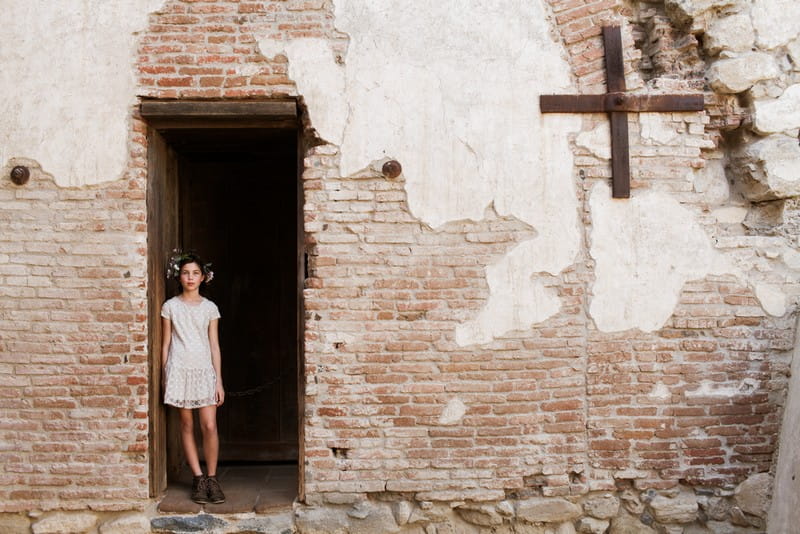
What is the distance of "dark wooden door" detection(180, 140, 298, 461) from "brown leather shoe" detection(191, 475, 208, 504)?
1.15m

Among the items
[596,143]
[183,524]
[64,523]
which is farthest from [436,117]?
[64,523]

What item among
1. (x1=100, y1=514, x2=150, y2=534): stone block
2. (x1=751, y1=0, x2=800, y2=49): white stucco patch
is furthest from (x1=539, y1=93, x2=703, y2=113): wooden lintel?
(x1=100, y1=514, x2=150, y2=534): stone block

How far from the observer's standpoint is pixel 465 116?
4617 millimetres

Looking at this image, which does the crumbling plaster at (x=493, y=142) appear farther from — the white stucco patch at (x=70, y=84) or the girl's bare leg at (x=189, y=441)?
the girl's bare leg at (x=189, y=441)

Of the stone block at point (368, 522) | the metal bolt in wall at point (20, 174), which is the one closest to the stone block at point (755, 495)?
the stone block at point (368, 522)

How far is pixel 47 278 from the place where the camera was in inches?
177

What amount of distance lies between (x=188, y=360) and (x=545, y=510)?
2453mm

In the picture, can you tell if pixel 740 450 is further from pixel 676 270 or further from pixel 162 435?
pixel 162 435

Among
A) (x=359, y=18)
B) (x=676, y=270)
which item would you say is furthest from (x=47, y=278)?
(x=676, y=270)

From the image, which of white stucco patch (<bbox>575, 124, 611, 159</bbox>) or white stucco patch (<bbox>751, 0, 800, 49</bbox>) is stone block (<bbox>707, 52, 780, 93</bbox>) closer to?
white stucco patch (<bbox>751, 0, 800, 49</bbox>)

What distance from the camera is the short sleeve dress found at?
185 inches

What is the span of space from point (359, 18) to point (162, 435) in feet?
9.83

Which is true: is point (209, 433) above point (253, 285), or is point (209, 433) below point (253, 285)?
below

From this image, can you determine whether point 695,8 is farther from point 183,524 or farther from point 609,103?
point 183,524
